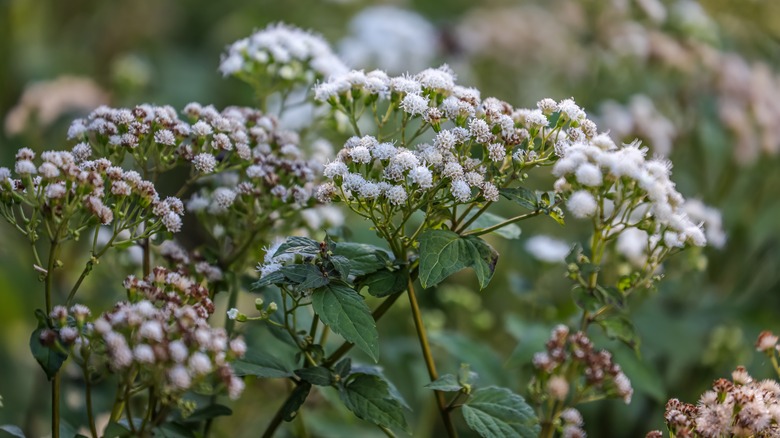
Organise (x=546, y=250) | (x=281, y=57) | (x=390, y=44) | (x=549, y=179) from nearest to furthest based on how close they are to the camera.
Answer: (x=281, y=57)
(x=546, y=250)
(x=549, y=179)
(x=390, y=44)

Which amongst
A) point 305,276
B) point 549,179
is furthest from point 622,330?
point 549,179

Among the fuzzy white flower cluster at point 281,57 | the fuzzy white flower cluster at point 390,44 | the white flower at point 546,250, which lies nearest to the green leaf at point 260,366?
the fuzzy white flower cluster at point 281,57

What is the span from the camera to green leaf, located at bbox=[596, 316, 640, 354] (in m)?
1.07

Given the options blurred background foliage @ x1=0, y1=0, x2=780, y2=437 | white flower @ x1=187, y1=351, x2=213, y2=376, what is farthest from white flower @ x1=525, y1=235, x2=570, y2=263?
white flower @ x1=187, y1=351, x2=213, y2=376

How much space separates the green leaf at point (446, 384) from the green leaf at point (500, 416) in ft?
0.09

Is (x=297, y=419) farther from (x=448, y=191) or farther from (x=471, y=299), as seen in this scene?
(x=471, y=299)

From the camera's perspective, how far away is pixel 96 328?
0.85m

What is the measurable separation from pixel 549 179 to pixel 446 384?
1474 mm

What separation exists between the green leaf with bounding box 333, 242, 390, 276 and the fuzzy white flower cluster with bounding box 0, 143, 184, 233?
0.20 meters

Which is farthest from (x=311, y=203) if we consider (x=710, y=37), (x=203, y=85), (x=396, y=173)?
(x=203, y=85)

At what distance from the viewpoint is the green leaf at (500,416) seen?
0.98 m

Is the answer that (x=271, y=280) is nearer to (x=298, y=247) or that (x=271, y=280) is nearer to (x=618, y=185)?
(x=298, y=247)

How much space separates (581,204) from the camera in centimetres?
94

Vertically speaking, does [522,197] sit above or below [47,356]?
above
